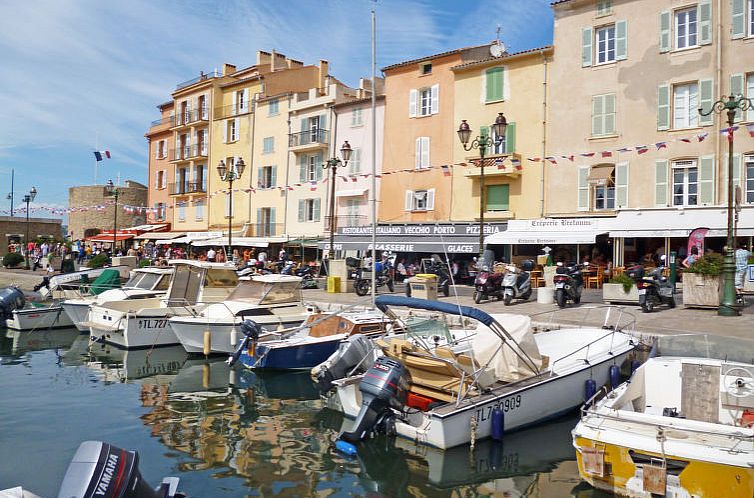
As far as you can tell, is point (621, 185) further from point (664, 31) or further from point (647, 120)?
point (664, 31)

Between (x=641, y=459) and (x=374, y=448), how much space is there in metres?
3.66

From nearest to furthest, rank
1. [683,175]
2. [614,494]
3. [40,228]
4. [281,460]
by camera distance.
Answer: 1. [614,494]
2. [281,460]
3. [683,175]
4. [40,228]

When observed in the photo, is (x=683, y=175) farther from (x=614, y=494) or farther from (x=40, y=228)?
(x=40, y=228)

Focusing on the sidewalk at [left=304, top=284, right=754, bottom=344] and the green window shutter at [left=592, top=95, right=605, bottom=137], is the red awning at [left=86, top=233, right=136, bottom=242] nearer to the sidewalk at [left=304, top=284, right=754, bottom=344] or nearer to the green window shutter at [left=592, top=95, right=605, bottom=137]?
the sidewalk at [left=304, top=284, right=754, bottom=344]

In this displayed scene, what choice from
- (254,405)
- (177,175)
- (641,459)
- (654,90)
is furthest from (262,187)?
(641,459)

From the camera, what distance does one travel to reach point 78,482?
529 centimetres

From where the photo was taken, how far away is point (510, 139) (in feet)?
89.8

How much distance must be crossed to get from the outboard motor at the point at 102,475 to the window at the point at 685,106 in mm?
22966

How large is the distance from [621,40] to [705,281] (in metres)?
12.9

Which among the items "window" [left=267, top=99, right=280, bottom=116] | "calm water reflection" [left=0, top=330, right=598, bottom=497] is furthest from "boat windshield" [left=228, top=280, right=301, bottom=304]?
"window" [left=267, top=99, right=280, bottom=116]

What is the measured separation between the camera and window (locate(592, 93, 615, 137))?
24.7 m

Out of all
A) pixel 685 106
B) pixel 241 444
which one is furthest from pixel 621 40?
pixel 241 444

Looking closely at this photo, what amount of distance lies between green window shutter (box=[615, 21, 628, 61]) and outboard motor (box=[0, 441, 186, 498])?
953 inches

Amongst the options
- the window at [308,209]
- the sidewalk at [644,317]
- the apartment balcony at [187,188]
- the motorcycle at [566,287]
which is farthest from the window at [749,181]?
the apartment balcony at [187,188]
